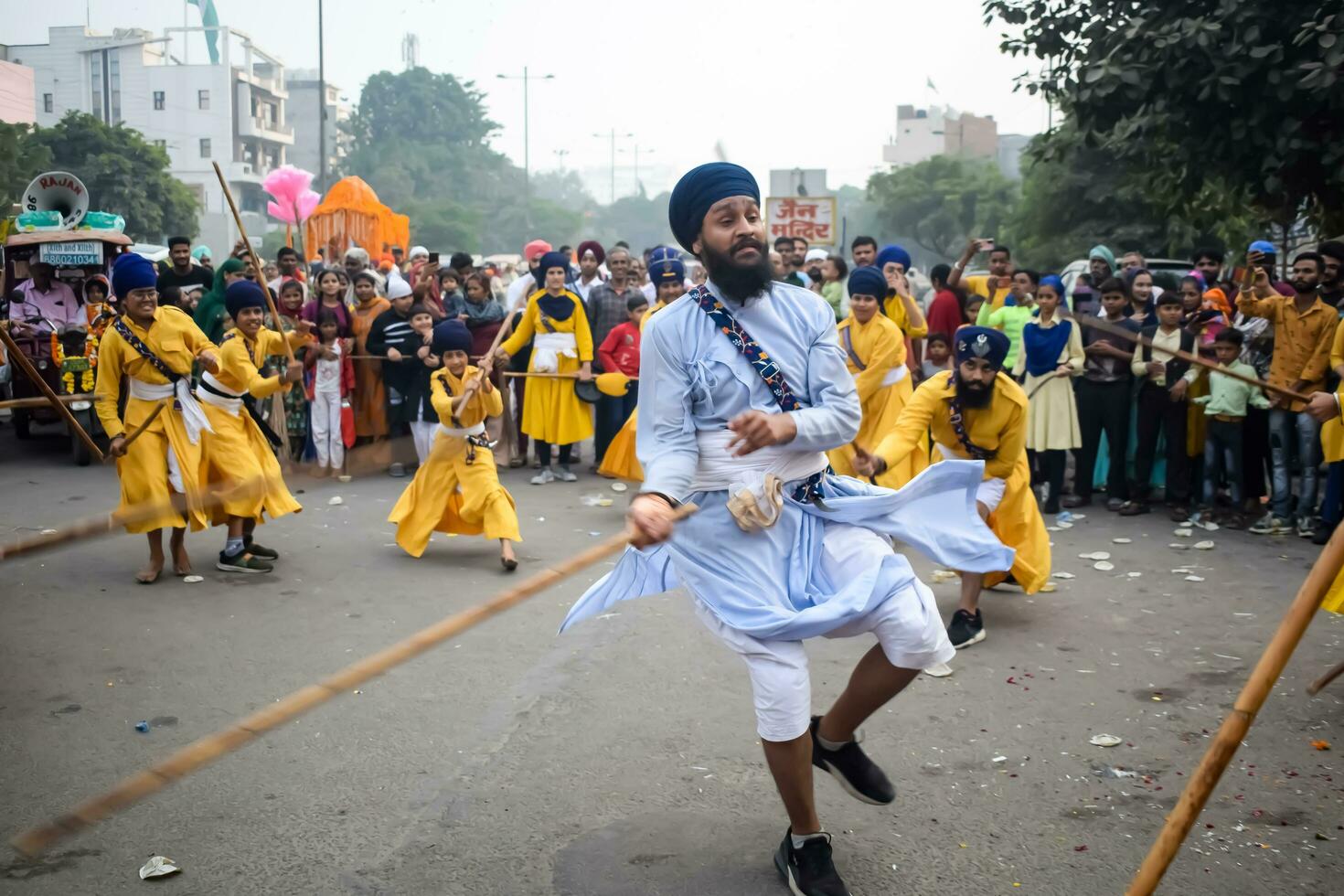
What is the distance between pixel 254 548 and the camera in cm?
863

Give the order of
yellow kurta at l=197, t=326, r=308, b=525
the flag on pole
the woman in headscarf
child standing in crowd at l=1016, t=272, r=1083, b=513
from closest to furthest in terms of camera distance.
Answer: yellow kurta at l=197, t=326, r=308, b=525, child standing in crowd at l=1016, t=272, r=1083, b=513, the woman in headscarf, the flag on pole

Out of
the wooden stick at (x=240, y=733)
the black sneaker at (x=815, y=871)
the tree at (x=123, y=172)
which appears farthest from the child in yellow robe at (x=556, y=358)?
the tree at (x=123, y=172)

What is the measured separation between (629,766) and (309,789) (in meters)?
1.17

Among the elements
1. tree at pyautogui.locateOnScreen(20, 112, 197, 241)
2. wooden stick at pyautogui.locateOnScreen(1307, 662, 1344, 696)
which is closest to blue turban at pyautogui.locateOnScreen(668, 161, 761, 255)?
wooden stick at pyautogui.locateOnScreen(1307, 662, 1344, 696)

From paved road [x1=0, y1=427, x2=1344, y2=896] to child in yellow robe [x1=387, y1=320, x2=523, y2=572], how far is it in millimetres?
382

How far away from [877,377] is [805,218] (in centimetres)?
1131

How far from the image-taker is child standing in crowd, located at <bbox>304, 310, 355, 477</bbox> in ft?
39.0

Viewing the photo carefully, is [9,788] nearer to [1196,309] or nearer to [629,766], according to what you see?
[629,766]

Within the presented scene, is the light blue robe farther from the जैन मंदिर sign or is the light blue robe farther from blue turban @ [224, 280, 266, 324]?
the जैन मंदिर sign

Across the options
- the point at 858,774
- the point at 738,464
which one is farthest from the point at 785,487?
the point at 858,774

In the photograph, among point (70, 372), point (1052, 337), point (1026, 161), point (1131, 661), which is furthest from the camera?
point (1026, 161)

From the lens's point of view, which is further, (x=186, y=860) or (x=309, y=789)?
(x=309, y=789)

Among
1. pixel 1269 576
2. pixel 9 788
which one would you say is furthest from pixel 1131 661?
pixel 9 788

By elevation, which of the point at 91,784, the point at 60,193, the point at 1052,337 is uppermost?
the point at 60,193
